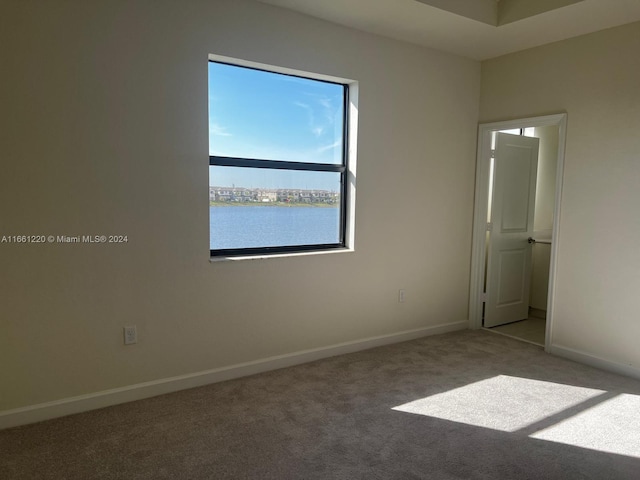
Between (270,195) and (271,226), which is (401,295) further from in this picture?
(270,195)

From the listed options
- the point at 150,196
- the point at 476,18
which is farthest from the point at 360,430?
the point at 476,18

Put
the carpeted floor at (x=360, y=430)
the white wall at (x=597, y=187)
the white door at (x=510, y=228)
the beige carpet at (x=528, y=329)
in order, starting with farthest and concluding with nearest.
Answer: the white door at (x=510, y=228) < the beige carpet at (x=528, y=329) < the white wall at (x=597, y=187) < the carpeted floor at (x=360, y=430)

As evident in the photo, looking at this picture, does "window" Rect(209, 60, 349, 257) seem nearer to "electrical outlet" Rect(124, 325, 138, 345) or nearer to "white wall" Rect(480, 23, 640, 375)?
"electrical outlet" Rect(124, 325, 138, 345)

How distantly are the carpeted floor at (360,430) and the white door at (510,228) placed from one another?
4.27 ft

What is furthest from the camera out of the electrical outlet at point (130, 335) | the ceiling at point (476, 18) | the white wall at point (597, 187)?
the white wall at point (597, 187)

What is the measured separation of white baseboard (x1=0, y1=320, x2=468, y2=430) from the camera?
254cm

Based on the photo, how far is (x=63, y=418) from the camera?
2.60 metres

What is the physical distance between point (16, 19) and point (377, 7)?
7.23 ft

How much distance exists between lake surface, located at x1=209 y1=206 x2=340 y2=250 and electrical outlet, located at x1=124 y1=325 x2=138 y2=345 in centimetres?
75

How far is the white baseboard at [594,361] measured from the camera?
3392 mm

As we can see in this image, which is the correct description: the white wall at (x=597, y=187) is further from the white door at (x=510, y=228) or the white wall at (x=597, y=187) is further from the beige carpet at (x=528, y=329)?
the white door at (x=510, y=228)

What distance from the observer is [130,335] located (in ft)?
9.24

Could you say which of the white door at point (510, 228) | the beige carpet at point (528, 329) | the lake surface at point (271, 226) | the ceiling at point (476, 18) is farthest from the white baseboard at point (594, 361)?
the ceiling at point (476, 18)

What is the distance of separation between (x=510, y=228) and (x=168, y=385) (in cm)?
362
